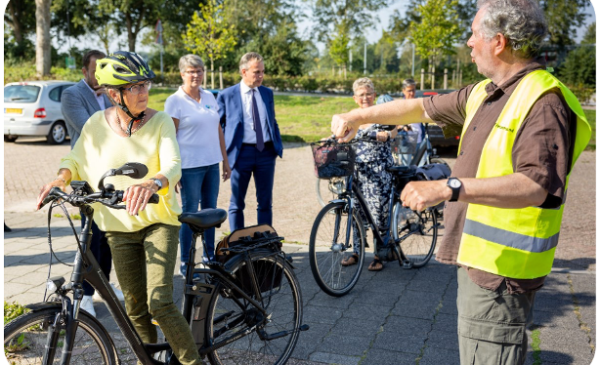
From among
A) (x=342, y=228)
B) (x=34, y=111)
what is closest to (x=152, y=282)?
(x=342, y=228)

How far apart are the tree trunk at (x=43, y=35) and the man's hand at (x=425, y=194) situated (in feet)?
85.7

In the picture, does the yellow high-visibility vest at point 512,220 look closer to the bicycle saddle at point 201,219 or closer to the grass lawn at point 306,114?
the bicycle saddle at point 201,219

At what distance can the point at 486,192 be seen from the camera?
6.54 ft

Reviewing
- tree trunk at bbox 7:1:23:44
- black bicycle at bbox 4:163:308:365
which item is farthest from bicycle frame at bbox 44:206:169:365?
tree trunk at bbox 7:1:23:44

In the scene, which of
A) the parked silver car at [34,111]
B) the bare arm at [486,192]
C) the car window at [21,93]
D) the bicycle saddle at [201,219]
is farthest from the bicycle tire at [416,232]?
the car window at [21,93]

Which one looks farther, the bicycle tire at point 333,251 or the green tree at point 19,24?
the green tree at point 19,24

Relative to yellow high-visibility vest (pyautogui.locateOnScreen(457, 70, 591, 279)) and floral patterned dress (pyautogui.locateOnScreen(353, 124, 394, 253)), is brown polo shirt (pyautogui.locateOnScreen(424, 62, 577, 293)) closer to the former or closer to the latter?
yellow high-visibility vest (pyautogui.locateOnScreen(457, 70, 591, 279))

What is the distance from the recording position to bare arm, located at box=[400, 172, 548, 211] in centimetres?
197

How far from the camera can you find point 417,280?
17.9ft

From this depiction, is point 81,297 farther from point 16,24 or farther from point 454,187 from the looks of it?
point 16,24

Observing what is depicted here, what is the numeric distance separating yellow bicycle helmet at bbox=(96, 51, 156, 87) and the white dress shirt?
269cm

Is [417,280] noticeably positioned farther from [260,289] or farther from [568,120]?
[568,120]

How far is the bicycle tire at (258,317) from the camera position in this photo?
3.40 metres

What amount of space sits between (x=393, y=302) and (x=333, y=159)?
4.24ft
